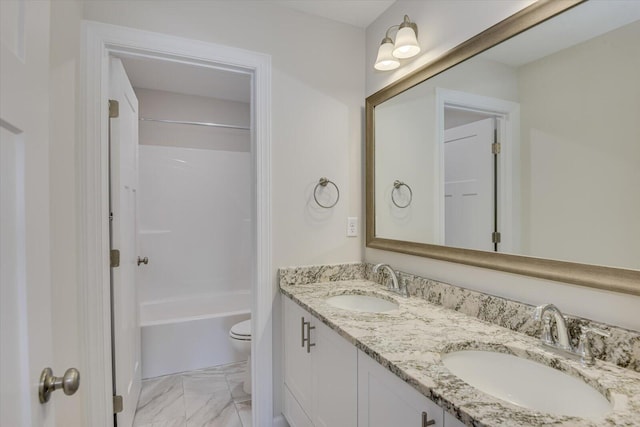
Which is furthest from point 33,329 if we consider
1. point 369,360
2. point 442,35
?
point 442,35

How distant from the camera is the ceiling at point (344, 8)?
1716 millimetres

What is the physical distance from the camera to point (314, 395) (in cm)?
136

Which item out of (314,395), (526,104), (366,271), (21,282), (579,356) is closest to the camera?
(21,282)

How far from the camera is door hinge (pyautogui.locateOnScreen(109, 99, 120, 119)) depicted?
1513 mm

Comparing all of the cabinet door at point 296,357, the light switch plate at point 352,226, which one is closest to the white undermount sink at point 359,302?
the cabinet door at point 296,357

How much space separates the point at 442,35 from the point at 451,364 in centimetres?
134

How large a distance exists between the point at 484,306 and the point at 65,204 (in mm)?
1734

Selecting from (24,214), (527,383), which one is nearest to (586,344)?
(527,383)

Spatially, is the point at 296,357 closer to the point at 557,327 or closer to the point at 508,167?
the point at 557,327

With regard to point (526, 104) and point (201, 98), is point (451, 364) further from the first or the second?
point (201, 98)

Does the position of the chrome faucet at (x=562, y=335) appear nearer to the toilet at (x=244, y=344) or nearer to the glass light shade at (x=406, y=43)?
→ the glass light shade at (x=406, y=43)

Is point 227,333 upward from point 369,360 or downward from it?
downward

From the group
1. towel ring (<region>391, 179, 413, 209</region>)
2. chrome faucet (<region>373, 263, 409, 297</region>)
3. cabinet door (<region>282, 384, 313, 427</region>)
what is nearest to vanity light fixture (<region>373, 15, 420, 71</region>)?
towel ring (<region>391, 179, 413, 209</region>)

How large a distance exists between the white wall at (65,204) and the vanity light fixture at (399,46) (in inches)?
54.7
